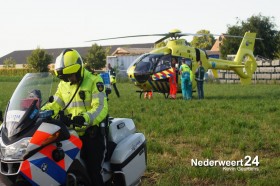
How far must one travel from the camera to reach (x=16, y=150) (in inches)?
171

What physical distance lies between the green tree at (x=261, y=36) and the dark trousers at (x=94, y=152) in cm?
6158

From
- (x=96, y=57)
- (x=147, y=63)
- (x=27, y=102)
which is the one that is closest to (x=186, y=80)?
(x=147, y=63)

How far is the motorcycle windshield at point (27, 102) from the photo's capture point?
4526 millimetres

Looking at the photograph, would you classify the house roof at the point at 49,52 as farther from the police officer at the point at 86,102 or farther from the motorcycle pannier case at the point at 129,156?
the police officer at the point at 86,102

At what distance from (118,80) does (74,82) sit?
39.3 metres

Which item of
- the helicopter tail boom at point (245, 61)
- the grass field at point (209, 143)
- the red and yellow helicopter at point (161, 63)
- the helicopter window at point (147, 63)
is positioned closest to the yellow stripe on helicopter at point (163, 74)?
the red and yellow helicopter at point (161, 63)

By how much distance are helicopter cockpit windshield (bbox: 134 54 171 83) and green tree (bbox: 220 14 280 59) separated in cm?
4637

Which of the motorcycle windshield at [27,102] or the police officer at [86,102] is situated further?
the police officer at [86,102]

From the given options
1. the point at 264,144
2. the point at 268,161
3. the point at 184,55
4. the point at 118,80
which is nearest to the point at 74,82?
the point at 268,161

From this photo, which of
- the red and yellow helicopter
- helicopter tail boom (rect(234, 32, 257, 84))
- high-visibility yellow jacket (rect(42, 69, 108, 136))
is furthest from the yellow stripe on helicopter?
high-visibility yellow jacket (rect(42, 69, 108, 136))

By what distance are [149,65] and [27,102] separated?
15751 mm

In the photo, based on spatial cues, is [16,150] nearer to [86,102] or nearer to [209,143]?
[86,102]

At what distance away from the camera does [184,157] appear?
25.9 feet

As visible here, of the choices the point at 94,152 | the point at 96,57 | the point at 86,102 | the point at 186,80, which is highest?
the point at 86,102
